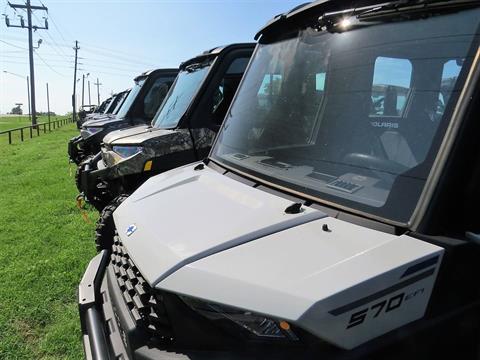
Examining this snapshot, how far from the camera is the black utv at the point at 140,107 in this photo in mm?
8539

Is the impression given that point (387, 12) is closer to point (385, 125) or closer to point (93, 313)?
point (385, 125)

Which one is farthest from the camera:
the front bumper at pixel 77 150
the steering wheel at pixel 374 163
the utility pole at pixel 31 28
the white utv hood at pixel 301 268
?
the utility pole at pixel 31 28

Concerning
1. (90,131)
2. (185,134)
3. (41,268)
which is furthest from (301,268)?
(90,131)

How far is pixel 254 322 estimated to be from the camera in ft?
5.09

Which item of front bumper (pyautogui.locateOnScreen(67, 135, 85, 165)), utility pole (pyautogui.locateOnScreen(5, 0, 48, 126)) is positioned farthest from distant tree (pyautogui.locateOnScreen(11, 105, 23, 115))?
front bumper (pyautogui.locateOnScreen(67, 135, 85, 165))

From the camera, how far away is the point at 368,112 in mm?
2100

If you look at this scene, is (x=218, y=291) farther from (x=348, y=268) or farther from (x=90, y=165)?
(x=90, y=165)

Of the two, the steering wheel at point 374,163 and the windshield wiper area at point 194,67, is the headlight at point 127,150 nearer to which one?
Answer: the windshield wiper area at point 194,67

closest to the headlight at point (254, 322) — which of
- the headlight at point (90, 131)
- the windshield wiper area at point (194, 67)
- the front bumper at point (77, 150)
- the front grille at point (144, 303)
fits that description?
the front grille at point (144, 303)

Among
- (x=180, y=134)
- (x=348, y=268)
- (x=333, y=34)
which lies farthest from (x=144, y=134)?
(x=348, y=268)

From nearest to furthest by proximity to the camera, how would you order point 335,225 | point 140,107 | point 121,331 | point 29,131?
point 335,225
point 121,331
point 140,107
point 29,131

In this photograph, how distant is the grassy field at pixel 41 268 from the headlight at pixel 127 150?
1.25 meters

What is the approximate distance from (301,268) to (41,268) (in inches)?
164

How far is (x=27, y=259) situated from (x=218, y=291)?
14.5 ft
